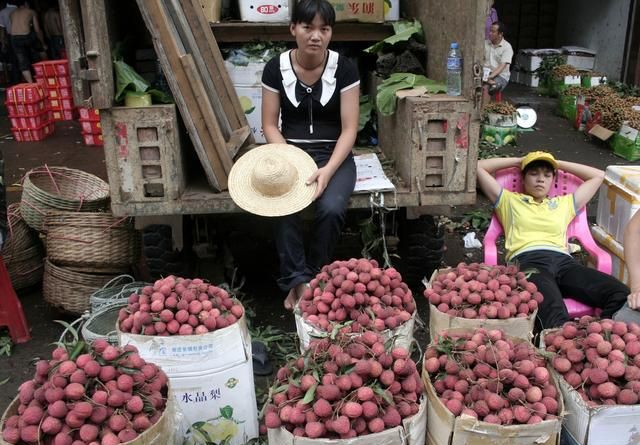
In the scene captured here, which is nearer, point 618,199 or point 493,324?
point 493,324

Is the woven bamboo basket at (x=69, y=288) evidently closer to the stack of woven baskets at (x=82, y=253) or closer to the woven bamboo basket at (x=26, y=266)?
the stack of woven baskets at (x=82, y=253)

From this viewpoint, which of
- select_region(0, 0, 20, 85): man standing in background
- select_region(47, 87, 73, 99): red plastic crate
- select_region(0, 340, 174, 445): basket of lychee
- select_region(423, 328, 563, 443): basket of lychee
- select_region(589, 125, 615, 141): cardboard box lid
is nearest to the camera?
select_region(0, 340, 174, 445): basket of lychee

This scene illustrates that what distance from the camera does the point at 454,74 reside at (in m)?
3.72

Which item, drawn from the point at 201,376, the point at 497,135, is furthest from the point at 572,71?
the point at 201,376

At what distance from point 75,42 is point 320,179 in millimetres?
1666

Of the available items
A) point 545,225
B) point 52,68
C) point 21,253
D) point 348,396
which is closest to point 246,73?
point 21,253

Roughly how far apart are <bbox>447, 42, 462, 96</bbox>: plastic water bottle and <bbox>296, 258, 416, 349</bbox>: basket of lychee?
4.72 ft

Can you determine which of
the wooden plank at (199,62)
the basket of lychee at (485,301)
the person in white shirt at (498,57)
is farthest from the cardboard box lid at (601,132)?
the basket of lychee at (485,301)

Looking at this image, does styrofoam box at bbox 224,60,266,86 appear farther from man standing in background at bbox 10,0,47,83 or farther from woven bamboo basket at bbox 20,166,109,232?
man standing in background at bbox 10,0,47,83

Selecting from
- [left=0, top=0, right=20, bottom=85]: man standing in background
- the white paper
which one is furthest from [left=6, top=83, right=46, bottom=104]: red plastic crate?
the white paper

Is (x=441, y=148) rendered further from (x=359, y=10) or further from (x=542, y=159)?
(x=359, y=10)

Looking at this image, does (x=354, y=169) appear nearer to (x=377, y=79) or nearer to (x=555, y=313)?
(x=377, y=79)

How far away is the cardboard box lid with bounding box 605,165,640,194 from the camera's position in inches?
147

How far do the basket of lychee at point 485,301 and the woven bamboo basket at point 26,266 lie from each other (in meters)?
3.09
